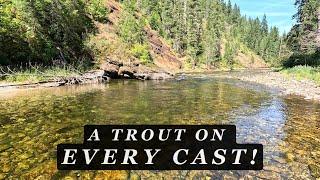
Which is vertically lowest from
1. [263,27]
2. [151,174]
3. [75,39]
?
[151,174]

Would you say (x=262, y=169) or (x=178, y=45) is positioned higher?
(x=178, y=45)

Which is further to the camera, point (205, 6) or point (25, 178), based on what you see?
point (205, 6)

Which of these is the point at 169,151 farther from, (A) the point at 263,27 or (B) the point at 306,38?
(A) the point at 263,27

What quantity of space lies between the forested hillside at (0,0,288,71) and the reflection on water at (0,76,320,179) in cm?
1652

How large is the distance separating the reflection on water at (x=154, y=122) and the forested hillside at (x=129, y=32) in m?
16.5

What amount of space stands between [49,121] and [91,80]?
86.2ft

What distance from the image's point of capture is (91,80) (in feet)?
143

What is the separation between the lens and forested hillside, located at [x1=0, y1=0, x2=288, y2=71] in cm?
4309

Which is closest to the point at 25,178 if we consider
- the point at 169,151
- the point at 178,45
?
the point at 169,151

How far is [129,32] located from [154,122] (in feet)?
206

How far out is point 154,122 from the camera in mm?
17062

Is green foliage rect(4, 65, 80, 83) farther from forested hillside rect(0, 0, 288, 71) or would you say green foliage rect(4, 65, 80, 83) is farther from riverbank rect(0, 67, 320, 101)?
forested hillside rect(0, 0, 288, 71)

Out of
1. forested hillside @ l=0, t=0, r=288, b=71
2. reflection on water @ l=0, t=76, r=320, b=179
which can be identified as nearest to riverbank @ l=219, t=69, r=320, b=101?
reflection on water @ l=0, t=76, r=320, b=179

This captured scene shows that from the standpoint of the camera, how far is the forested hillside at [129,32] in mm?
43094
